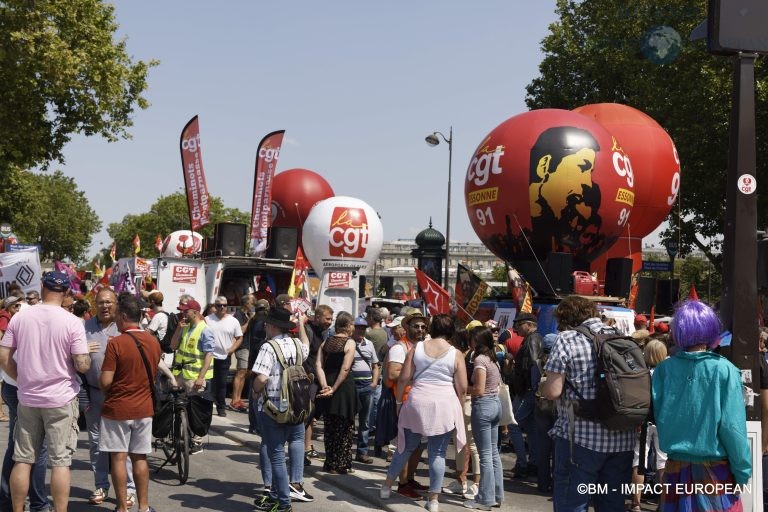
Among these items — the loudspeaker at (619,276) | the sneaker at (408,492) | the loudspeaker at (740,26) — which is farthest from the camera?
the loudspeaker at (619,276)

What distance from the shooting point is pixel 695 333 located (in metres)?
4.95

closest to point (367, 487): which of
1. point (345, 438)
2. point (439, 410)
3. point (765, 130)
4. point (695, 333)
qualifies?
point (345, 438)

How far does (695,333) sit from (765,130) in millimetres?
26593

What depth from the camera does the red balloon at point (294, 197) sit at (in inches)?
1271

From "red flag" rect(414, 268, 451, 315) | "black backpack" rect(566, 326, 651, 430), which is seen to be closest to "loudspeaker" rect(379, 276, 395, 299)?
"red flag" rect(414, 268, 451, 315)

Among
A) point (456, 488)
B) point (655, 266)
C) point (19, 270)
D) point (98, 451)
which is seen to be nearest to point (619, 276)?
point (655, 266)

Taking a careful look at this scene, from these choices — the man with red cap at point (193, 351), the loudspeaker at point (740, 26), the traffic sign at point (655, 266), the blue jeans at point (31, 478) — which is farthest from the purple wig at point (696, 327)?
the traffic sign at point (655, 266)

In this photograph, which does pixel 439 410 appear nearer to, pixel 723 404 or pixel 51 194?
pixel 723 404

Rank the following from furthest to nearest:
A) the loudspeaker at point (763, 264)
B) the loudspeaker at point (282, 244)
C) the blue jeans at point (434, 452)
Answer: the loudspeaker at point (282, 244)
the blue jeans at point (434, 452)
the loudspeaker at point (763, 264)

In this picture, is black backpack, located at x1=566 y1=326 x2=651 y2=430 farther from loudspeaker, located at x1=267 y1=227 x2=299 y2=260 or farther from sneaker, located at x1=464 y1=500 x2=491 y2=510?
loudspeaker, located at x1=267 y1=227 x2=299 y2=260

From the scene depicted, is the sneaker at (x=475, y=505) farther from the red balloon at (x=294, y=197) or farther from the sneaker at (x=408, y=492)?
the red balloon at (x=294, y=197)

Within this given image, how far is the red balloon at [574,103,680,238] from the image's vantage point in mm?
21922

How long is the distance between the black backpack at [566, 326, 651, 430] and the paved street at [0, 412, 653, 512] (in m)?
3.13

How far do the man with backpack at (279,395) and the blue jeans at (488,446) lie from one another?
1687 mm
